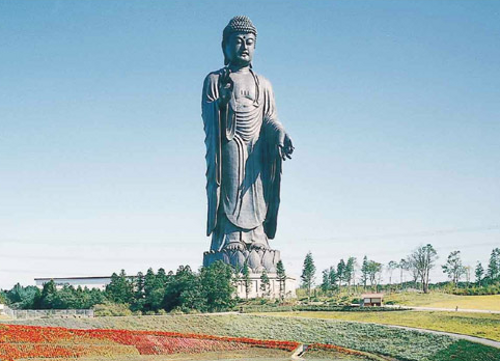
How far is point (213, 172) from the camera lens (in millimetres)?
47406

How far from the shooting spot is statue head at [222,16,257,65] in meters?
48.2

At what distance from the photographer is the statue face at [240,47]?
48.2 metres

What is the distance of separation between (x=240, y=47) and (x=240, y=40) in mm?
517

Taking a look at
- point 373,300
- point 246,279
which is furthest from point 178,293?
point 373,300

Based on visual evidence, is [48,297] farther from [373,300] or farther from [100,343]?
[373,300]

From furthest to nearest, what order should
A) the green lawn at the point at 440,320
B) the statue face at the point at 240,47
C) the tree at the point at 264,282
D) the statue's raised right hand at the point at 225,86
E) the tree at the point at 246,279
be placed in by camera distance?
1. the statue face at the point at 240,47
2. the statue's raised right hand at the point at 225,86
3. the tree at the point at 264,282
4. the tree at the point at 246,279
5. the green lawn at the point at 440,320

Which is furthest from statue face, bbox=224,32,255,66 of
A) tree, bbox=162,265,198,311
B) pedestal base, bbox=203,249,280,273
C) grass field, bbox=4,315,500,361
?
grass field, bbox=4,315,500,361

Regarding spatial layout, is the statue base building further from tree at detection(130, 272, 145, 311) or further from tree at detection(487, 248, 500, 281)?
tree at detection(487, 248, 500, 281)

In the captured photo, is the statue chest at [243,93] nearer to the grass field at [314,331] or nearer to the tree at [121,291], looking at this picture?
the tree at [121,291]

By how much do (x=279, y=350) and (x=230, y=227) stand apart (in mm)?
25446

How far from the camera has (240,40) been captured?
4828 cm

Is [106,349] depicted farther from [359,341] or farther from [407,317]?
[407,317]

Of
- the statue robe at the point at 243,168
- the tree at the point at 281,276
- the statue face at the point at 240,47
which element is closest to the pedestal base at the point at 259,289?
the tree at the point at 281,276

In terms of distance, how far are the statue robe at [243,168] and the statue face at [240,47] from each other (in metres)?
1.53
